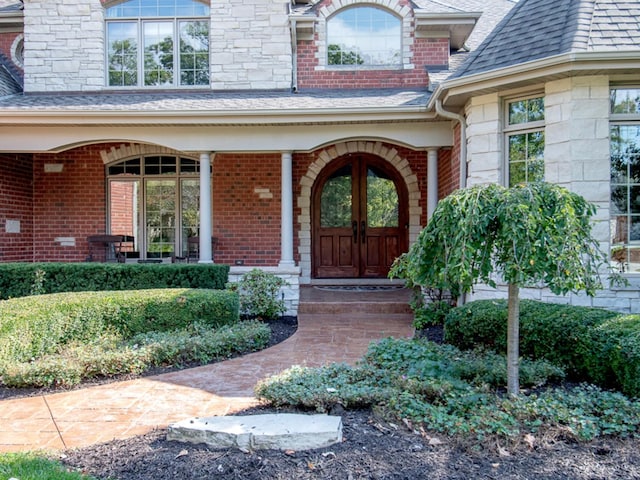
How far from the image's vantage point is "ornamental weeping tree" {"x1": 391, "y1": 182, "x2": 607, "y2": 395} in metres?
3.26

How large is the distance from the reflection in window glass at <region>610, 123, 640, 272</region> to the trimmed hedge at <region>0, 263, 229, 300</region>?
5226 mm

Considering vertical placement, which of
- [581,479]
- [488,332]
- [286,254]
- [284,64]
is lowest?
[581,479]

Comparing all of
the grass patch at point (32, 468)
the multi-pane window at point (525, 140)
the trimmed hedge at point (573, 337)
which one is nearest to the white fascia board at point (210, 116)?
the multi-pane window at point (525, 140)

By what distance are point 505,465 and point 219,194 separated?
7.56 meters

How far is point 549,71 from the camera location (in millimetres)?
5641

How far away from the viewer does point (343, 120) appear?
7.61 m

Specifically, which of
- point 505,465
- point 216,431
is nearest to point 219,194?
point 216,431

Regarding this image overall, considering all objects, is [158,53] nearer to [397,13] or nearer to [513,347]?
[397,13]

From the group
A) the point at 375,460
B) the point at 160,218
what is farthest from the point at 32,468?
the point at 160,218

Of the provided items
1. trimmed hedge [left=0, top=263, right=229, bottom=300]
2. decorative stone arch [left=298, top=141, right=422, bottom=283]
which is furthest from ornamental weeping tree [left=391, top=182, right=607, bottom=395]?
decorative stone arch [left=298, top=141, right=422, bottom=283]

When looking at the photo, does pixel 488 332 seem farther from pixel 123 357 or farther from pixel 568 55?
pixel 123 357

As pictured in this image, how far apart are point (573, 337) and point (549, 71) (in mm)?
3110

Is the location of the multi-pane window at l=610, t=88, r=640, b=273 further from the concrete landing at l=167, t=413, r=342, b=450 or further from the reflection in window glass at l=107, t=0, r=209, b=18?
the reflection in window glass at l=107, t=0, r=209, b=18

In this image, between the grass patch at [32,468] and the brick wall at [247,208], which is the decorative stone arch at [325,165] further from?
the grass patch at [32,468]
